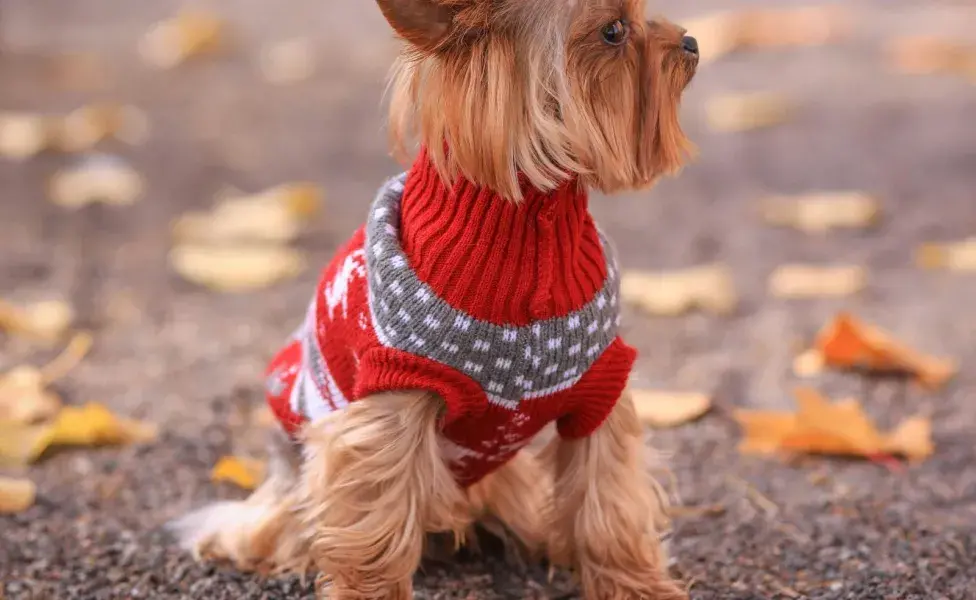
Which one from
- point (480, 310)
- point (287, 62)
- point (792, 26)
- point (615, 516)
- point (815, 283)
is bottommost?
point (615, 516)

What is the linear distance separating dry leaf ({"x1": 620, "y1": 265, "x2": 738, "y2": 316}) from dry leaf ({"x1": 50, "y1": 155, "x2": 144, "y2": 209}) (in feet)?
9.28

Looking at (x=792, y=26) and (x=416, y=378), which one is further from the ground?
(x=792, y=26)

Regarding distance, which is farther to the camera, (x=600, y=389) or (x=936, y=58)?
(x=936, y=58)

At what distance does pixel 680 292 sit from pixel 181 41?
498 cm

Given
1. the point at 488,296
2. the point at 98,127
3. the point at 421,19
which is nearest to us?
the point at 421,19

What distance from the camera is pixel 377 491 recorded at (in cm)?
277

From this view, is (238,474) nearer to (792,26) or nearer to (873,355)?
(873,355)

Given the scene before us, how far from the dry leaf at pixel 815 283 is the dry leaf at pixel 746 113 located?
6.53ft

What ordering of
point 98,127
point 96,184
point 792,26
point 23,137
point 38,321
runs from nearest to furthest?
point 38,321 < point 96,184 < point 23,137 < point 98,127 < point 792,26

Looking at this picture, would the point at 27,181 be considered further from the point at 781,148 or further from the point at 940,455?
the point at 940,455

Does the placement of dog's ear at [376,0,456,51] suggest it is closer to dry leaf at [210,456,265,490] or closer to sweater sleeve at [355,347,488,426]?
sweater sleeve at [355,347,488,426]

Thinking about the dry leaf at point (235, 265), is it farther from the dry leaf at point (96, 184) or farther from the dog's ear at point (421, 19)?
the dog's ear at point (421, 19)

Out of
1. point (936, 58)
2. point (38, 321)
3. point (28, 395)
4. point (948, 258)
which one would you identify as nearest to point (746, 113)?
point (936, 58)

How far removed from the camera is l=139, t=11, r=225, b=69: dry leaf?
8.66 meters
